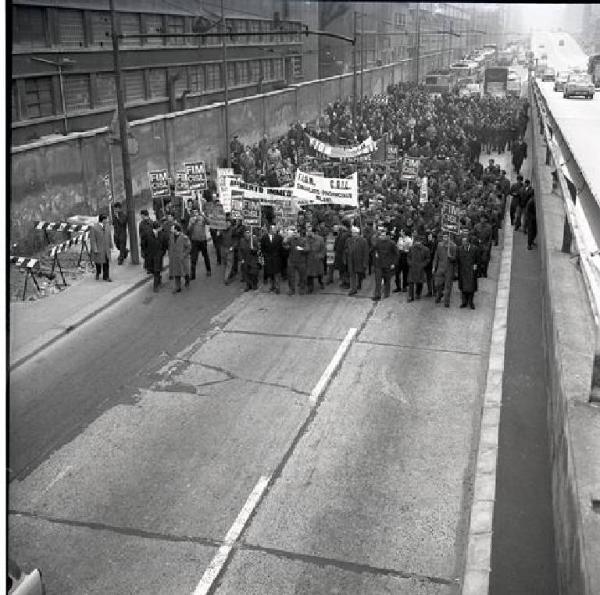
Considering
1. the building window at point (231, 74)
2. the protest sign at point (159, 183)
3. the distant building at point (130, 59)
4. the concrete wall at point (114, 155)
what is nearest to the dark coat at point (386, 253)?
the protest sign at point (159, 183)

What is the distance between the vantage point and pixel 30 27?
Result: 24.5 meters

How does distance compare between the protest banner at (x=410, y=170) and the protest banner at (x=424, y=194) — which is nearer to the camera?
the protest banner at (x=424, y=194)

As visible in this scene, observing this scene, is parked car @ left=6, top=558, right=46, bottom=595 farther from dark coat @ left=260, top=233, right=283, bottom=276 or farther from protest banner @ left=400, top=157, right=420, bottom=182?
protest banner @ left=400, top=157, right=420, bottom=182

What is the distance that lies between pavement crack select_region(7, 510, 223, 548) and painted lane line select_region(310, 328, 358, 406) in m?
3.17

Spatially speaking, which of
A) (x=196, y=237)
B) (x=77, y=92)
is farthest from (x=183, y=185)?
(x=77, y=92)

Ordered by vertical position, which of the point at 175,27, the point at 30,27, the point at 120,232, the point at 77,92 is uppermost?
the point at 175,27

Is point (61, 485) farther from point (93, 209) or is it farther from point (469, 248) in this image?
point (93, 209)

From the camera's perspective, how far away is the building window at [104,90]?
2830 centimetres

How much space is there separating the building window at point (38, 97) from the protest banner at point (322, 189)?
41.2ft

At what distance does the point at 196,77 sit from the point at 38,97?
13119 mm

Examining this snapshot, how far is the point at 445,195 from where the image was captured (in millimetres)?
17891

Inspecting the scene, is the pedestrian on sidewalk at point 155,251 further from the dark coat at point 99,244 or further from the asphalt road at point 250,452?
→ the asphalt road at point 250,452

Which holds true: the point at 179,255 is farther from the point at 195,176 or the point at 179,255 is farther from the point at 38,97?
the point at 38,97

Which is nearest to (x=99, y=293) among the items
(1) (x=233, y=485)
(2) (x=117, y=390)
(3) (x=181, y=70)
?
(2) (x=117, y=390)
